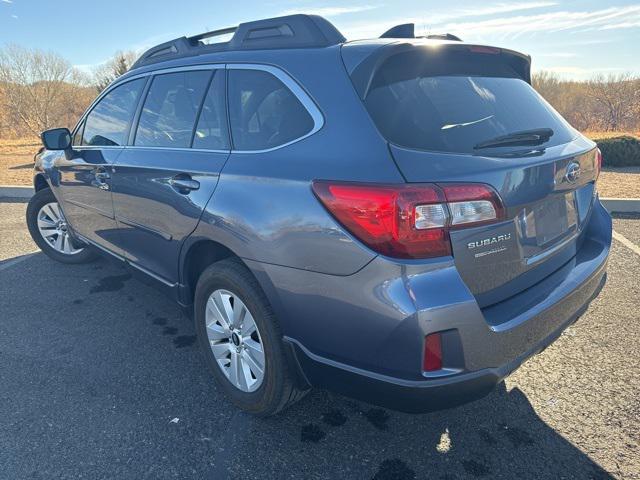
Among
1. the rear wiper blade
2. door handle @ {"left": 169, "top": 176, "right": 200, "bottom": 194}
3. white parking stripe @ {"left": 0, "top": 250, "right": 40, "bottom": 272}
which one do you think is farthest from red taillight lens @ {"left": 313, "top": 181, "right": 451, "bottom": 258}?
white parking stripe @ {"left": 0, "top": 250, "right": 40, "bottom": 272}

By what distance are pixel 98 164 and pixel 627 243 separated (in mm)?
5282

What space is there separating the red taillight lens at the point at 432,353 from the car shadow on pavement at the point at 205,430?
689 millimetres

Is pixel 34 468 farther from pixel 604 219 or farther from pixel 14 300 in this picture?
pixel 604 219

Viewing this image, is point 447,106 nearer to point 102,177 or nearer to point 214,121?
point 214,121

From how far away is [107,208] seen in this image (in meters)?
3.47

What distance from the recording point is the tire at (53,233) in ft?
15.5

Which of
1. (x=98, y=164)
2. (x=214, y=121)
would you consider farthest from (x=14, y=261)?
(x=214, y=121)

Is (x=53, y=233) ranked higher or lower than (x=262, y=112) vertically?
lower

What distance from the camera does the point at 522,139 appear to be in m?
1.99

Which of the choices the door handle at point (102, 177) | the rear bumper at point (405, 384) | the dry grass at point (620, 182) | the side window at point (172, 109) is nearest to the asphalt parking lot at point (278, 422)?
the rear bumper at point (405, 384)

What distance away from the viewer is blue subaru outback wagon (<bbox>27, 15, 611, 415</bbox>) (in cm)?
167

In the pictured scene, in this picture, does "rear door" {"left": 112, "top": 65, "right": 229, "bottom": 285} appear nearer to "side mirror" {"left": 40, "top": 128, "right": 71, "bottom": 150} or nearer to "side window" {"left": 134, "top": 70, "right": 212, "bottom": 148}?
"side window" {"left": 134, "top": 70, "right": 212, "bottom": 148}

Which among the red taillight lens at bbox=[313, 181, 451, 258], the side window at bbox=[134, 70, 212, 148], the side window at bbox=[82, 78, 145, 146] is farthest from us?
the side window at bbox=[82, 78, 145, 146]

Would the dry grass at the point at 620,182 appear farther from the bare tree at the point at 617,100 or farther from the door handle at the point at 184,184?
the bare tree at the point at 617,100
